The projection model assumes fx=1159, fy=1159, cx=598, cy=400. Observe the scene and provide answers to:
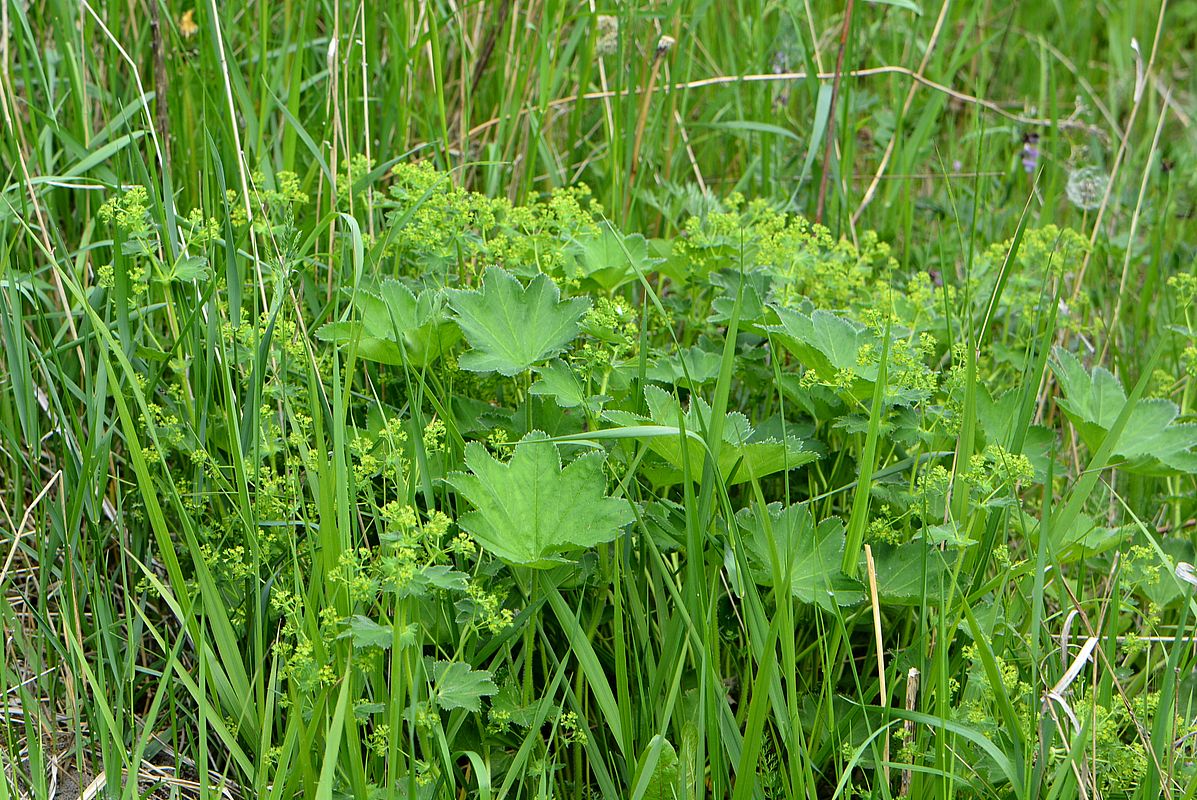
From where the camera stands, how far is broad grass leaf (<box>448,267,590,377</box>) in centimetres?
187

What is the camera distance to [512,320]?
6.27ft

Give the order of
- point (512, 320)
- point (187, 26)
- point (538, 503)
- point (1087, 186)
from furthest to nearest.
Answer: point (1087, 186)
point (187, 26)
point (512, 320)
point (538, 503)

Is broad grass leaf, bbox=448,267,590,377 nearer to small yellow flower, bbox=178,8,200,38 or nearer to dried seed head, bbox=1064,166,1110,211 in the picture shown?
small yellow flower, bbox=178,8,200,38

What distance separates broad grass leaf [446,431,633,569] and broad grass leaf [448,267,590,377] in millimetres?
223

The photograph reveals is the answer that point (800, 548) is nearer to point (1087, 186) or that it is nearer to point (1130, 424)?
point (1130, 424)

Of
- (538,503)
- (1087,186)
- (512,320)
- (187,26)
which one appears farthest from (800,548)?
(187,26)

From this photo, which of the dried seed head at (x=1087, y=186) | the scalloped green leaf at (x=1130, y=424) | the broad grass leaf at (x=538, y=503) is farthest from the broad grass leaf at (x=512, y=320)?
the dried seed head at (x=1087, y=186)

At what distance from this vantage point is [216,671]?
1.70 m

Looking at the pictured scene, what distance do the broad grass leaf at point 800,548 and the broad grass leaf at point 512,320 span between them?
1.40 feet

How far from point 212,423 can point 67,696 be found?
1.62 ft

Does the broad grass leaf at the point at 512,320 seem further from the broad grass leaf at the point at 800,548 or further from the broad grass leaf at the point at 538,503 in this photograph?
the broad grass leaf at the point at 800,548

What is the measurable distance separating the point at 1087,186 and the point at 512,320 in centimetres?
193

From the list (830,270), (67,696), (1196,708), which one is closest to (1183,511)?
(1196,708)

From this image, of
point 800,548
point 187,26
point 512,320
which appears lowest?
point 800,548
